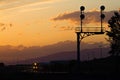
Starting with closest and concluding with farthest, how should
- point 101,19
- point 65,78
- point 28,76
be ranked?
point 65,78
point 28,76
point 101,19

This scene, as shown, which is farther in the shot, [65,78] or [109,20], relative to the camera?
[109,20]

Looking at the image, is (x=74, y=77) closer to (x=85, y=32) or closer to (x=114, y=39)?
(x=85, y=32)

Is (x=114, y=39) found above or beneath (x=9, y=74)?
above

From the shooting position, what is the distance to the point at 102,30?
90.4 meters

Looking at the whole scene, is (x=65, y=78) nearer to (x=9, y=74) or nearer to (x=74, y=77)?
(x=74, y=77)

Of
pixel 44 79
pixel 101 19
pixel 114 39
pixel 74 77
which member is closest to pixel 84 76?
pixel 74 77

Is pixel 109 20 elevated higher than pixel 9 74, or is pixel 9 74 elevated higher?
pixel 109 20

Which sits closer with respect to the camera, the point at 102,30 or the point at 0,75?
the point at 0,75

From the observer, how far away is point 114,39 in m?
111

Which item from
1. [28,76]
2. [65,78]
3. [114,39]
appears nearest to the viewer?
Answer: [65,78]

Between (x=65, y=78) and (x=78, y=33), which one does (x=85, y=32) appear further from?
(x=65, y=78)

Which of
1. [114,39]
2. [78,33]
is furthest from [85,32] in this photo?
[114,39]

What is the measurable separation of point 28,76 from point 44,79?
539cm

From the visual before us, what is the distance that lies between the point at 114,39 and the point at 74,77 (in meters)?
44.8
